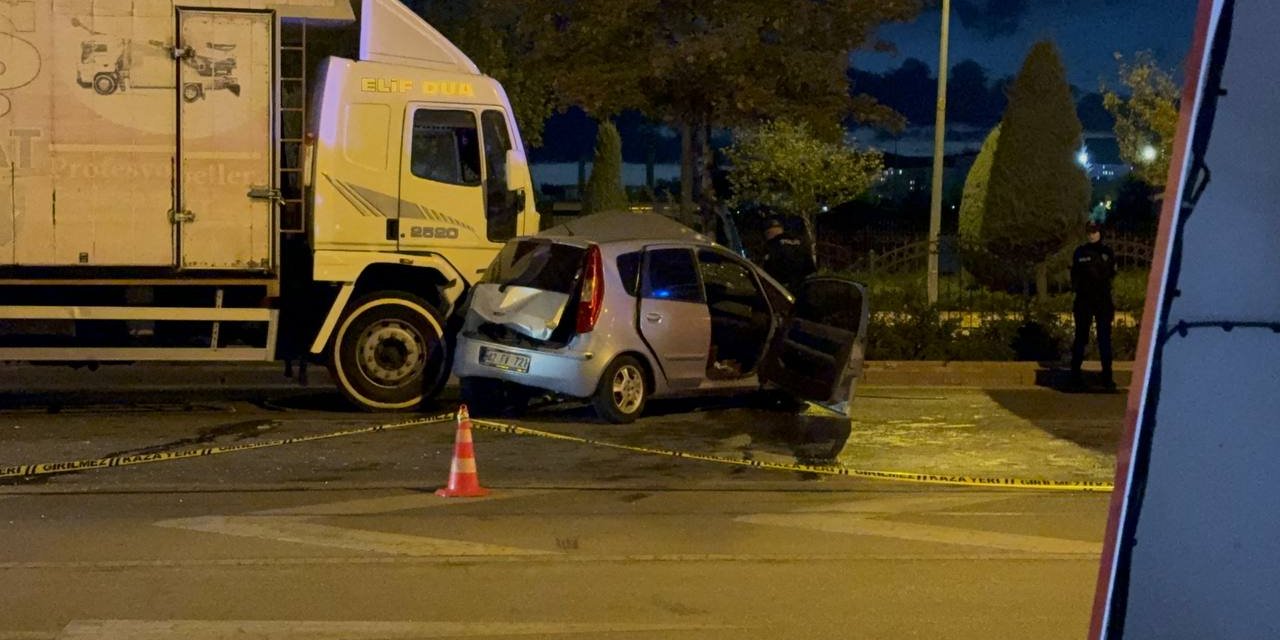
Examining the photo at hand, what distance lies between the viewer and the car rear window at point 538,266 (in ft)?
36.4

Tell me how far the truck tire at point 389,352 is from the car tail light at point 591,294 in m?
1.64

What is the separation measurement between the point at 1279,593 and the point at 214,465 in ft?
26.8

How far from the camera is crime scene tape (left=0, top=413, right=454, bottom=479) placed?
362 inches

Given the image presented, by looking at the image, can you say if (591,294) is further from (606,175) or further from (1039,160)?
(606,175)

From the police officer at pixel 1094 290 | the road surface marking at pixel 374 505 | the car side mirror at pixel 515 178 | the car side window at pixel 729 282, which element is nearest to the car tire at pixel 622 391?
the car side window at pixel 729 282

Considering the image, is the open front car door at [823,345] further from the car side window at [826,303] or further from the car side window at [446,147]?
the car side window at [446,147]

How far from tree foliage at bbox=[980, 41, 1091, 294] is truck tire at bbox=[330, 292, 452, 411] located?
16145mm

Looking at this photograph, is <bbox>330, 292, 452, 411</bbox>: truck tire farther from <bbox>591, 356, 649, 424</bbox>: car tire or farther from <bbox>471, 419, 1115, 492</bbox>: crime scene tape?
<bbox>471, 419, 1115, 492</bbox>: crime scene tape

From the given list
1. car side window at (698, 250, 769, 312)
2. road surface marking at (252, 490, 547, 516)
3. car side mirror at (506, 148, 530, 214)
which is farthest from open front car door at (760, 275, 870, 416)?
road surface marking at (252, 490, 547, 516)

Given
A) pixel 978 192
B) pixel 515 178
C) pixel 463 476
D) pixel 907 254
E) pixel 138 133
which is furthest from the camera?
pixel 978 192

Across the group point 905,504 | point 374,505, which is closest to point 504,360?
point 374,505

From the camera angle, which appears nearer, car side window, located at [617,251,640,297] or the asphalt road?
the asphalt road

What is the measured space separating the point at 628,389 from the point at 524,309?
103 centimetres

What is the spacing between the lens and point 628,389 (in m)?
11.3
